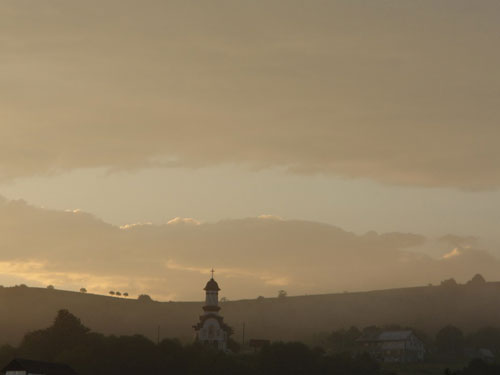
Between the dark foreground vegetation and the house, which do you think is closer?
the house

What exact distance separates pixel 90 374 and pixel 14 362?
18.1 metres

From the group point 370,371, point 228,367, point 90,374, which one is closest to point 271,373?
point 228,367

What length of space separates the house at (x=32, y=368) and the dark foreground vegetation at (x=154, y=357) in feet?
28.1

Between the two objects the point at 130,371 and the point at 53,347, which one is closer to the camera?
the point at 130,371

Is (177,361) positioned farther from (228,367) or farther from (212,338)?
(212,338)

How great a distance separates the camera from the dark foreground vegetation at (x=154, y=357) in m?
151

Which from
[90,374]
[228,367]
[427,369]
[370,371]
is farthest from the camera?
[427,369]

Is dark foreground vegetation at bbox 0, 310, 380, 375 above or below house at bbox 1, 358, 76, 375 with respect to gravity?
above

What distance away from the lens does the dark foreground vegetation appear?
495ft

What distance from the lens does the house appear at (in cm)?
12731

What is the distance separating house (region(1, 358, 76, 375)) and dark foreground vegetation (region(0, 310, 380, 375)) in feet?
28.1

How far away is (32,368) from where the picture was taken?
129250 mm

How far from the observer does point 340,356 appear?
17375 centimetres

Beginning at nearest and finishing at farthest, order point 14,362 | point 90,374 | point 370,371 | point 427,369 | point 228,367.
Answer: point 14,362, point 90,374, point 228,367, point 370,371, point 427,369
